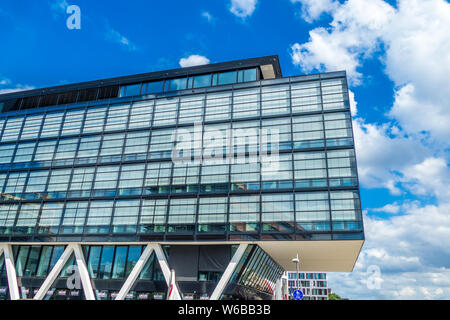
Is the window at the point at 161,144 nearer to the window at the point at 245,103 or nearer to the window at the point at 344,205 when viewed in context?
the window at the point at 245,103

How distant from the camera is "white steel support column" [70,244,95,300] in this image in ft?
140

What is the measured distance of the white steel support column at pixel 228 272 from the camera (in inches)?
1524

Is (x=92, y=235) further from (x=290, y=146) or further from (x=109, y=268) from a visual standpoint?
(x=290, y=146)

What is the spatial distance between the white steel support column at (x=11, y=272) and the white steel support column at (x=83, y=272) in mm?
8791

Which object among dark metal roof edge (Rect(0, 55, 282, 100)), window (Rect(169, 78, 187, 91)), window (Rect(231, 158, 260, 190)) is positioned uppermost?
dark metal roof edge (Rect(0, 55, 282, 100))

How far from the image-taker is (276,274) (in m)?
53.7

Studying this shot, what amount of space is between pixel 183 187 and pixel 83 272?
16338 mm

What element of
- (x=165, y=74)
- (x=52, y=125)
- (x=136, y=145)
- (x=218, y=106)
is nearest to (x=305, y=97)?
(x=218, y=106)

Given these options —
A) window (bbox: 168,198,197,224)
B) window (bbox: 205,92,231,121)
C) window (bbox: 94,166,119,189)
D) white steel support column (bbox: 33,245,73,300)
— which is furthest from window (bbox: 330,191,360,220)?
white steel support column (bbox: 33,245,73,300)

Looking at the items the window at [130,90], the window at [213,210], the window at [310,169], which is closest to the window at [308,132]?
the window at [310,169]

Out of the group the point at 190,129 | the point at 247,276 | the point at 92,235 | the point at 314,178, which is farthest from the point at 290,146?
the point at 92,235

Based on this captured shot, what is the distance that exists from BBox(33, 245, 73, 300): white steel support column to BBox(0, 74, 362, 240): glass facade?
2488 mm

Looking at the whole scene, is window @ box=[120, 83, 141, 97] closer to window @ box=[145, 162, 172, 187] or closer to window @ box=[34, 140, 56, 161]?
window @ box=[34, 140, 56, 161]
